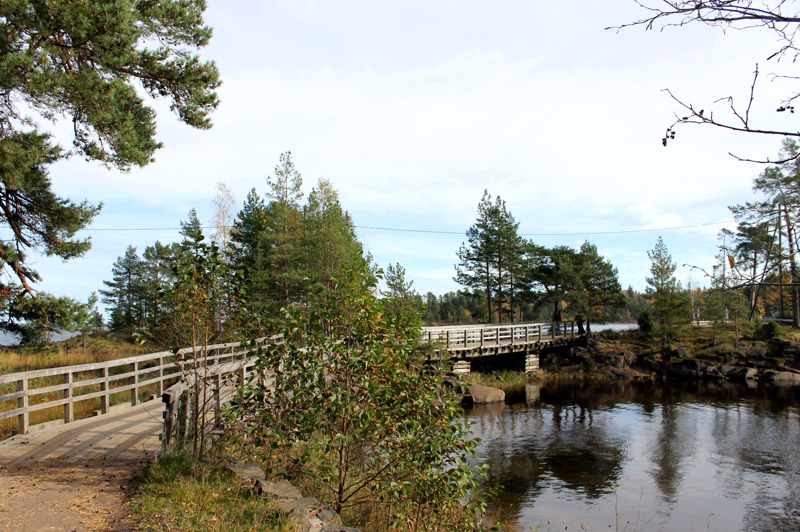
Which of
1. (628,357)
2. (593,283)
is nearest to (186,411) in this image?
(628,357)

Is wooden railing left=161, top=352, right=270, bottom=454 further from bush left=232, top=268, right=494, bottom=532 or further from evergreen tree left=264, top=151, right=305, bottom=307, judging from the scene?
evergreen tree left=264, top=151, right=305, bottom=307

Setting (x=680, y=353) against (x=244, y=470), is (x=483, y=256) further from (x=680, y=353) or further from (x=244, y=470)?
(x=244, y=470)

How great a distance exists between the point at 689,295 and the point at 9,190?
4297 centimetres

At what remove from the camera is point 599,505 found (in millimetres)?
11133

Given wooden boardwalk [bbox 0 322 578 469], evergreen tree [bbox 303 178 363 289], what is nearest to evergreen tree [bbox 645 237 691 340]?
evergreen tree [bbox 303 178 363 289]

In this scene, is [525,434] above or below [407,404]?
below

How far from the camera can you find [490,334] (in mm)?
33281

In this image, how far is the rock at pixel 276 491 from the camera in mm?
5971

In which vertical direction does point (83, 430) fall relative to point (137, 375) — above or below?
below

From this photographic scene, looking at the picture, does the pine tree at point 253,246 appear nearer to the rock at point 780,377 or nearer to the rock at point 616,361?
the rock at point 616,361

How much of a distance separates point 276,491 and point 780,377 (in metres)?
34.6

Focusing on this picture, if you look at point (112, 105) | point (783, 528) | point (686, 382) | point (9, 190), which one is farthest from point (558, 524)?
point (686, 382)

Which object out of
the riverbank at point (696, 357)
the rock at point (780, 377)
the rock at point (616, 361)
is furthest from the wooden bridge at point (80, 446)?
the rock at point (780, 377)

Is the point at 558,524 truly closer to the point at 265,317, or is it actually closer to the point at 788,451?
the point at 265,317
